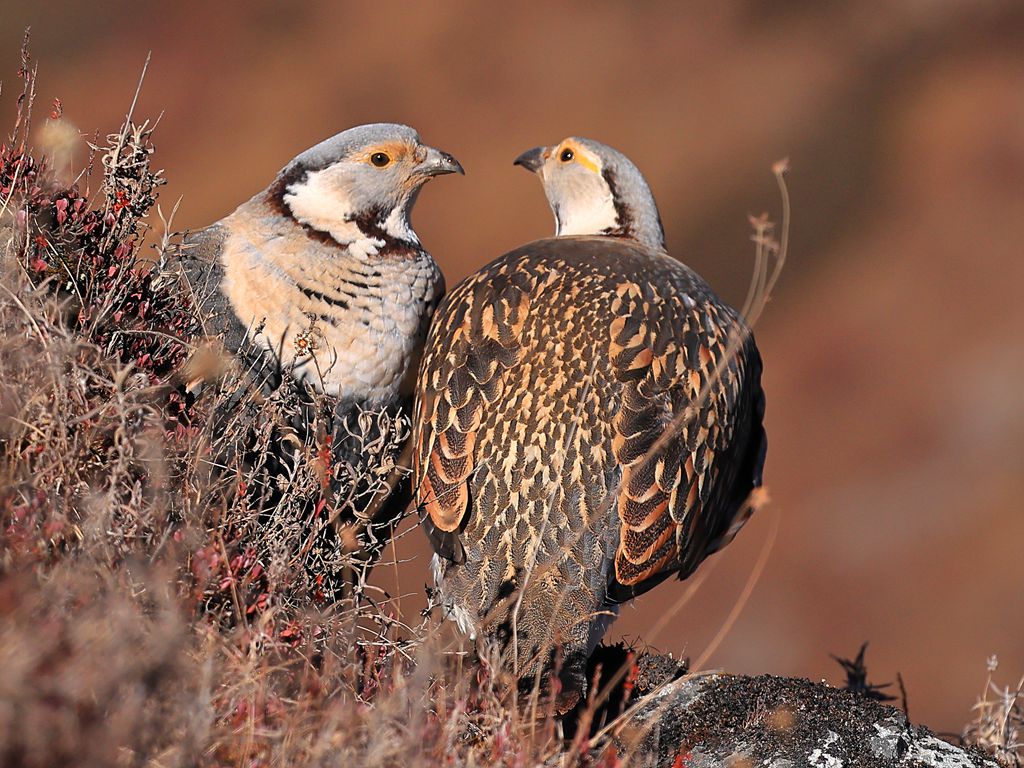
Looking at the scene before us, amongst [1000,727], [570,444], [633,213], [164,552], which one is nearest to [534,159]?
[633,213]

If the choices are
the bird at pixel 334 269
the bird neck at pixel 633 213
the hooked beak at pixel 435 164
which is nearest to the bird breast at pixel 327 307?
the bird at pixel 334 269

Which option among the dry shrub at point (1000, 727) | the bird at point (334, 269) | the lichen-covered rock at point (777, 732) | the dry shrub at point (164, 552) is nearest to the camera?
the dry shrub at point (164, 552)

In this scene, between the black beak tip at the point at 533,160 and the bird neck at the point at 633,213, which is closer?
the bird neck at the point at 633,213

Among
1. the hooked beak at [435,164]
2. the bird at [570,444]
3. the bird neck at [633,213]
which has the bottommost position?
the bird at [570,444]

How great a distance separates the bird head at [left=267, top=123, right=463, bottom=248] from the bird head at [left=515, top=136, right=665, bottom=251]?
0.99 metres

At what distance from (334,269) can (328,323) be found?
0.94 feet

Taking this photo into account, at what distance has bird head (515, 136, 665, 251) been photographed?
658 cm

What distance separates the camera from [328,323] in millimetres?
5402

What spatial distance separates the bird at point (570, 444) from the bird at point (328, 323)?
211 millimetres

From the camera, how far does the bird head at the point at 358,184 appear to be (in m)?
5.77

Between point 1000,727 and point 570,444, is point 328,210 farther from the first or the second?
point 1000,727

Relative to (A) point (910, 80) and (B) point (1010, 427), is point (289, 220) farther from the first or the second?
(A) point (910, 80)

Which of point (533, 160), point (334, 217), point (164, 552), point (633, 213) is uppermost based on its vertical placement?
point (533, 160)

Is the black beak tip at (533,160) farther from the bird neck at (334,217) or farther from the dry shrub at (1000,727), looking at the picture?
the dry shrub at (1000,727)
